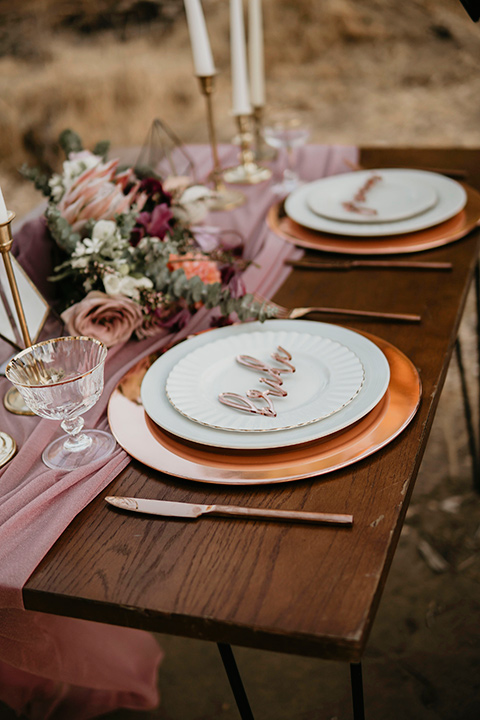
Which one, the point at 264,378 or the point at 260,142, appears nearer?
the point at 264,378

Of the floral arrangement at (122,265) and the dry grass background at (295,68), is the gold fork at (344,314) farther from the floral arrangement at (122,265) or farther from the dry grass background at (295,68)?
the dry grass background at (295,68)

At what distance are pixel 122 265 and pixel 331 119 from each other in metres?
3.02

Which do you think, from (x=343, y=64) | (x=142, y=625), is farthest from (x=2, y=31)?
(x=142, y=625)

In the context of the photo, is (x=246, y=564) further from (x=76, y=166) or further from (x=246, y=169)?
(x=246, y=169)

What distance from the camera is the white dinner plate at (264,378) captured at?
69cm

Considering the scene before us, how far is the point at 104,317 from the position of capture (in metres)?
0.95

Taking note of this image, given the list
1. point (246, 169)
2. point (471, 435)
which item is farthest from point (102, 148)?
point (471, 435)

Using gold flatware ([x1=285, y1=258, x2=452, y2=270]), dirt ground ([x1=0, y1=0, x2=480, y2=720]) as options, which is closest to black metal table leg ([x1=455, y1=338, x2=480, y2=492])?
dirt ground ([x1=0, y1=0, x2=480, y2=720])

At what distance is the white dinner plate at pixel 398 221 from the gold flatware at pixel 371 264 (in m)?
0.07

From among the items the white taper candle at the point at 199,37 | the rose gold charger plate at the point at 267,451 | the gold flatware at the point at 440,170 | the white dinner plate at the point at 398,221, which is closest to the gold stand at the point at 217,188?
the white taper candle at the point at 199,37

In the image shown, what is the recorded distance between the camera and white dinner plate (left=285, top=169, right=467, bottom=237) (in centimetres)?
117

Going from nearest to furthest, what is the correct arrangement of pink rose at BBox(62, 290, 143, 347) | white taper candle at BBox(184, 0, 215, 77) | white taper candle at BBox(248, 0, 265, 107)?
pink rose at BBox(62, 290, 143, 347) < white taper candle at BBox(184, 0, 215, 77) < white taper candle at BBox(248, 0, 265, 107)

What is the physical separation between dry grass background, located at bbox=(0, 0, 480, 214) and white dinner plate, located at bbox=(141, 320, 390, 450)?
2502 mm

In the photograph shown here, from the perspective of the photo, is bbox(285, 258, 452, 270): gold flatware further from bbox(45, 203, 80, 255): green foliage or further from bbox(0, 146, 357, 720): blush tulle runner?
bbox(45, 203, 80, 255): green foliage
